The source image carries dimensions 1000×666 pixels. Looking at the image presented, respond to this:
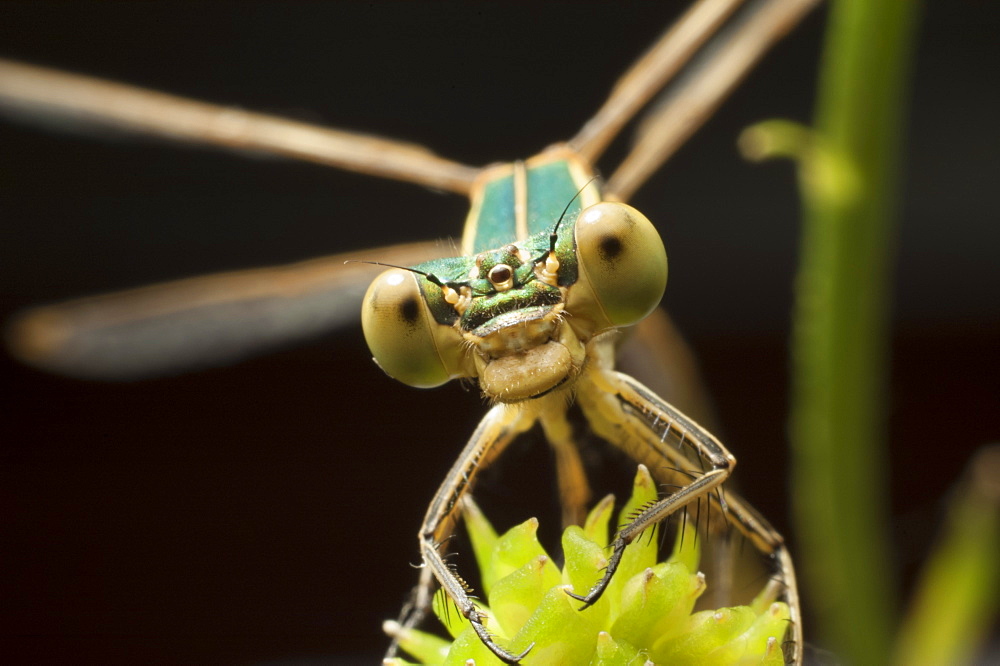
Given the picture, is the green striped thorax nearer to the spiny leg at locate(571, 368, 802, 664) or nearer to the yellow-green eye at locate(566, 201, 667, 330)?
the yellow-green eye at locate(566, 201, 667, 330)

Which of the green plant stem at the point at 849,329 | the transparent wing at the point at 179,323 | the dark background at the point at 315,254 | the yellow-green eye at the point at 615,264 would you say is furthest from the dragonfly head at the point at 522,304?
the dark background at the point at 315,254

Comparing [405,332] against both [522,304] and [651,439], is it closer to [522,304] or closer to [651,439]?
[522,304]

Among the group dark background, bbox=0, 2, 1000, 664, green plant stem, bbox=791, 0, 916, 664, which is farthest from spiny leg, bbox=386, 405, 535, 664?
dark background, bbox=0, 2, 1000, 664

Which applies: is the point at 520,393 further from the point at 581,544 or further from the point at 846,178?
the point at 846,178

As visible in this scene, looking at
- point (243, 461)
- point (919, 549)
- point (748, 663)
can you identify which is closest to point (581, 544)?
point (748, 663)

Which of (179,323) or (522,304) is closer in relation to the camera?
(522,304)

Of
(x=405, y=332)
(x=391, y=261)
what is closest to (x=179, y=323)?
(x=391, y=261)

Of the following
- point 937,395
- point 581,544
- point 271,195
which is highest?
point 271,195

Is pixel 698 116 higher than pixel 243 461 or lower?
lower
